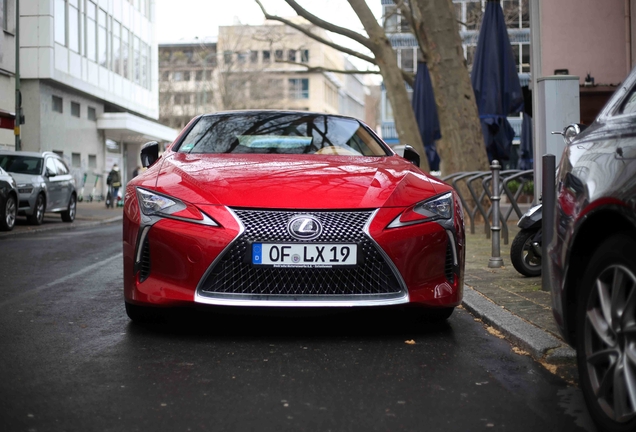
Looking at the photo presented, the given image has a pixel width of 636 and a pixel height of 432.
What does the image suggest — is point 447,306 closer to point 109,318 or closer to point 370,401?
point 370,401

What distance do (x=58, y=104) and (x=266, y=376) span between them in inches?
1367

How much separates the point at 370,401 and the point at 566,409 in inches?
30.7

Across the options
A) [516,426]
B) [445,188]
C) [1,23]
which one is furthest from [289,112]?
[1,23]

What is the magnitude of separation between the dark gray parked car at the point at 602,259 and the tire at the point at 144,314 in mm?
2510

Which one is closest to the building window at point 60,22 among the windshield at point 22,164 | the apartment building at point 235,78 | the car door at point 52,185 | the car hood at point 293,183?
the apartment building at point 235,78

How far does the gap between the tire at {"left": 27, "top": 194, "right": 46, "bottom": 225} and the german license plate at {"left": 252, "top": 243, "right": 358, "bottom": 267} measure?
1517 cm

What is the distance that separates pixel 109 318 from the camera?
5926 mm

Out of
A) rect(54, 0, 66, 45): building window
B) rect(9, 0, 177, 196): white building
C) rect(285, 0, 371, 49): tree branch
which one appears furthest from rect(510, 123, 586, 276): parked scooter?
rect(54, 0, 66, 45): building window

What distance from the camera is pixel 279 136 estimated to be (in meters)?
6.50

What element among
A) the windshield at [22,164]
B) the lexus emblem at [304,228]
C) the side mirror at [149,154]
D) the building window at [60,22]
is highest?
the building window at [60,22]

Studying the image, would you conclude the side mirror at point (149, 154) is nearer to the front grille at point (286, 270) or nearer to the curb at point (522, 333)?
the front grille at point (286, 270)

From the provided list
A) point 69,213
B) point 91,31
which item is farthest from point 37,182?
point 91,31

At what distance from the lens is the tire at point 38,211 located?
19.0 m

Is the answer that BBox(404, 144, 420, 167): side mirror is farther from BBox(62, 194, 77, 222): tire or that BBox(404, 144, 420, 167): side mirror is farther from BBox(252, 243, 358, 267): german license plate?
BBox(62, 194, 77, 222): tire
